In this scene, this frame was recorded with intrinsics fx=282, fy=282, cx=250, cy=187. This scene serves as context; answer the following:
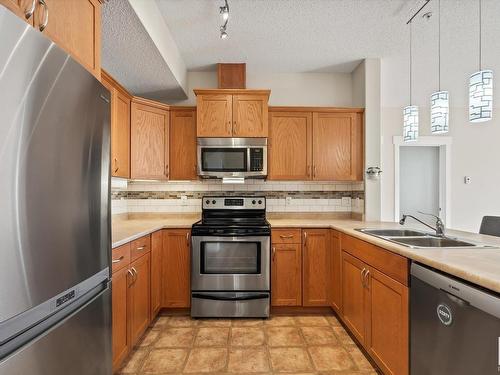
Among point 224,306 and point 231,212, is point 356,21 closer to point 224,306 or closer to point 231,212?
point 231,212

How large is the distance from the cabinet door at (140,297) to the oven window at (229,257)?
0.55 meters

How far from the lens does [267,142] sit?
307 cm

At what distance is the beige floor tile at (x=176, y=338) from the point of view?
224 centimetres

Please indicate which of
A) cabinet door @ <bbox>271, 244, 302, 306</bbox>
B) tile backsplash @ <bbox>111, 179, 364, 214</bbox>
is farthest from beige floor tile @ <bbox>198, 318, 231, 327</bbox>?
tile backsplash @ <bbox>111, 179, 364, 214</bbox>

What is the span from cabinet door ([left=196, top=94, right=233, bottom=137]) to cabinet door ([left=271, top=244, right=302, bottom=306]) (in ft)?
4.37

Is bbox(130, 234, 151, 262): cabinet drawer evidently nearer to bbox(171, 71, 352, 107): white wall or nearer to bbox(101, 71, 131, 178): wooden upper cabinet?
bbox(101, 71, 131, 178): wooden upper cabinet

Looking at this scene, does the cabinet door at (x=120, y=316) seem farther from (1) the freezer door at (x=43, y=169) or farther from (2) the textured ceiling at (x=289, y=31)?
(2) the textured ceiling at (x=289, y=31)

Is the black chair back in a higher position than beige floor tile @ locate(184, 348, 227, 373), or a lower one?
higher

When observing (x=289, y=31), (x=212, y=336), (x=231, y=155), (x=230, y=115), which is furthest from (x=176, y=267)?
(x=289, y=31)

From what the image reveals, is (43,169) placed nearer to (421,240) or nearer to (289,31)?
(421,240)

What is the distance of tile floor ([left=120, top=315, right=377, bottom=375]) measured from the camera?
1947mm

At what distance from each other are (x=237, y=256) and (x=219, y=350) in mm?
818

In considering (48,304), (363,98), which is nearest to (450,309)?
(48,304)

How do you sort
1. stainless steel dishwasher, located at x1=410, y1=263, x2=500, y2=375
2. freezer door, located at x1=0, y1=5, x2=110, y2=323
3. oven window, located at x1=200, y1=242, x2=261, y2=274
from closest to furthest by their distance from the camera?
1. freezer door, located at x1=0, y1=5, x2=110, y2=323
2. stainless steel dishwasher, located at x1=410, y1=263, x2=500, y2=375
3. oven window, located at x1=200, y1=242, x2=261, y2=274
